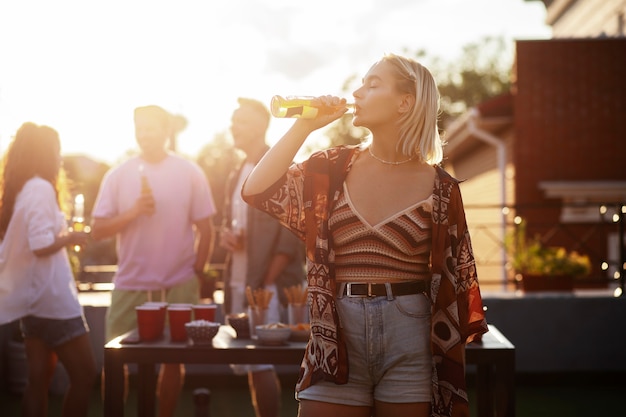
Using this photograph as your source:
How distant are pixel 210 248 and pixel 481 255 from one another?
563 inches

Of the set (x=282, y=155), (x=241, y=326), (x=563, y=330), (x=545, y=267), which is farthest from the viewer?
(x=545, y=267)

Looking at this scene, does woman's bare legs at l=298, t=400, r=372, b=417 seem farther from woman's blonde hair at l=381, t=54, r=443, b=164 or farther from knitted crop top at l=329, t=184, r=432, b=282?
woman's blonde hair at l=381, t=54, r=443, b=164

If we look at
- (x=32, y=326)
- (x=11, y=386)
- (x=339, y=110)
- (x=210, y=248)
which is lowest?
(x=11, y=386)

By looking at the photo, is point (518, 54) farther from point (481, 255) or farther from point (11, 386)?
point (11, 386)

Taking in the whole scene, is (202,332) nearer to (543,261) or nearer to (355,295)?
(355,295)

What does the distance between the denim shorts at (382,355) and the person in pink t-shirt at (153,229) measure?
251cm

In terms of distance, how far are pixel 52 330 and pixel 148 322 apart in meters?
0.84

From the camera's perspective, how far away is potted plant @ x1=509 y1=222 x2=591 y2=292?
344 inches

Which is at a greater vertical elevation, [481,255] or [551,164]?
[551,164]

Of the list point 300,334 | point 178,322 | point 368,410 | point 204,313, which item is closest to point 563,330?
point 300,334

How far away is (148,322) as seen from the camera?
12.9ft

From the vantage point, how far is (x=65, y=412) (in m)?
4.58

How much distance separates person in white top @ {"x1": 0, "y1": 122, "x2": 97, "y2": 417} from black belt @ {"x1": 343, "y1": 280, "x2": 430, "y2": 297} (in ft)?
7.25

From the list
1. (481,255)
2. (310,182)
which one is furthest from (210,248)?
(481,255)
